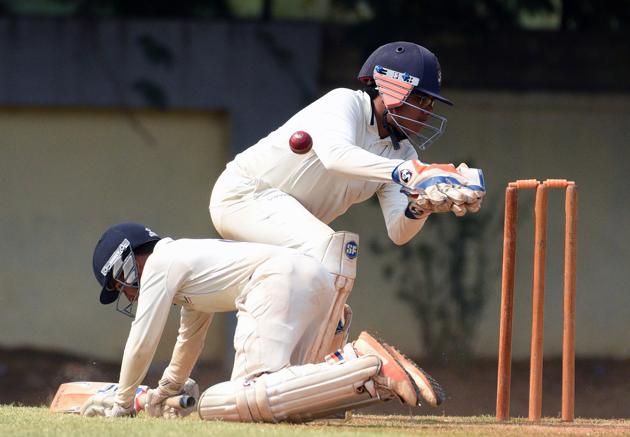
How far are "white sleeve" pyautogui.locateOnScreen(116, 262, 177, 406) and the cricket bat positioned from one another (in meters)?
0.25

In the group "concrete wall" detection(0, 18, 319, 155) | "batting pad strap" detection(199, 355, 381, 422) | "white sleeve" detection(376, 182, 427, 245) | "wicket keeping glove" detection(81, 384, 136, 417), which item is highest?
"concrete wall" detection(0, 18, 319, 155)

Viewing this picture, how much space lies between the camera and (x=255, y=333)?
13.4 ft

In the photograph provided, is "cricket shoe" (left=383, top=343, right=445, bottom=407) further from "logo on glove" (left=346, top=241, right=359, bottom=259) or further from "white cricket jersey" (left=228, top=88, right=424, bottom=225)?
"white cricket jersey" (left=228, top=88, right=424, bottom=225)

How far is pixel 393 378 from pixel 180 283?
85 cm

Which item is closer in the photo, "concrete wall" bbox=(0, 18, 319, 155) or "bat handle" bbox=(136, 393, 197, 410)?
"bat handle" bbox=(136, 393, 197, 410)

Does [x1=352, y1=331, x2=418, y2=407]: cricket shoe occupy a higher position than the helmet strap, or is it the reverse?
the helmet strap

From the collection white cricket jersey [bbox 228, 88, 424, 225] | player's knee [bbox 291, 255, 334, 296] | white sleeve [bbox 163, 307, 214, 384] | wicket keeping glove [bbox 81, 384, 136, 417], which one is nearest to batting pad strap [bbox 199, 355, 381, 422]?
player's knee [bbox 291, 255, 334, 296]

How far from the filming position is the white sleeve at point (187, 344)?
14.9 feet

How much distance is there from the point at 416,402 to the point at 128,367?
1.01 m

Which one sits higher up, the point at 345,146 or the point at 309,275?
Result: the point at 345,146

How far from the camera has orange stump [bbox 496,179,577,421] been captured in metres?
4.41

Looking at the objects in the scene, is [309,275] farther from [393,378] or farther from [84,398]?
[84,398]

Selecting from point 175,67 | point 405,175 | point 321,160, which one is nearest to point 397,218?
point 321,160

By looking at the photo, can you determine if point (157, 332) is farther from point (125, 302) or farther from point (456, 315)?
point (456, 315)
